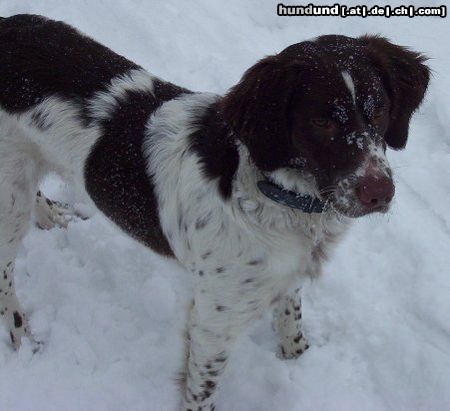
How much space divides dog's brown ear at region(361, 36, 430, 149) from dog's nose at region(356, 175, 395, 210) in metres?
0.45

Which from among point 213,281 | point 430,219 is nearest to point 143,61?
point 430,219

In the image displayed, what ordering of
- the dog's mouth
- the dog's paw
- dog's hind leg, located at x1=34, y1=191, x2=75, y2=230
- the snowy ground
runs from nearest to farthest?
the dog's mouth → the snowy ground → the dog's paw → dog's hind leg, located at x1=34, y1=191, x2=75, y2=230

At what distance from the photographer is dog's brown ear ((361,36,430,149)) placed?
2.21 metres

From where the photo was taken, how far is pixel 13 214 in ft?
9.73

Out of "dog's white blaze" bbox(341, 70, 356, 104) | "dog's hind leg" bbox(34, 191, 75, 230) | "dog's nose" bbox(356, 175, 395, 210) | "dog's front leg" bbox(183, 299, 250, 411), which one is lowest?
"dog's hind leg" bbox(34, 191, 75, 230)

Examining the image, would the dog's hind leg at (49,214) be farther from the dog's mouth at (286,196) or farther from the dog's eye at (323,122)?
the dog's eye at (323,122)

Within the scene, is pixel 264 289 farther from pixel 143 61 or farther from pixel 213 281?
pixel 143 61

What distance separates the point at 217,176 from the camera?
7.43 ft

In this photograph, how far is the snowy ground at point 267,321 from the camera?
9.67ft

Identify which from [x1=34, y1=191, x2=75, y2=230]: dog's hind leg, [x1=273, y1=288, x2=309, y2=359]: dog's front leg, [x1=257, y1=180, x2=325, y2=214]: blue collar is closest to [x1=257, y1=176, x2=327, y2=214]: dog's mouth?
[x1=257, y1=180, x2=325, y2=214]: blue collar

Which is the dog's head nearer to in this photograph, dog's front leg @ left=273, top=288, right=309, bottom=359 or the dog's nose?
the dog's nose

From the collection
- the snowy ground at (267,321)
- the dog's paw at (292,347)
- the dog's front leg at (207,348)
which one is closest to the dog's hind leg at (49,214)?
the snowy ground at (267,321)

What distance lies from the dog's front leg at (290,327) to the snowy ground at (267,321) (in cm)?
7

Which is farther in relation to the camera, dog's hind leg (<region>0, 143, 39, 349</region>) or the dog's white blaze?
dog's hind leg (<region>0, 143, 39, 349</region>)
